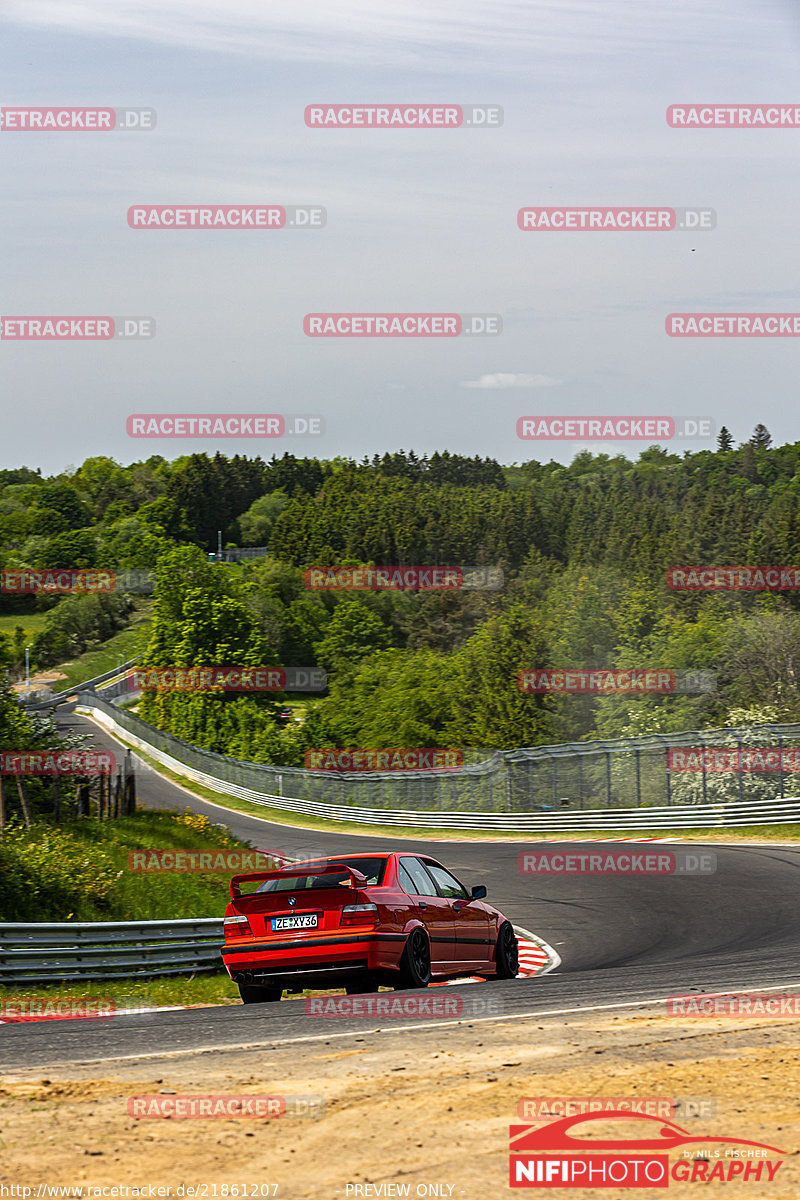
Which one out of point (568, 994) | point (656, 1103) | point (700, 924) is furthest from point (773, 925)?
point (656, 1103)

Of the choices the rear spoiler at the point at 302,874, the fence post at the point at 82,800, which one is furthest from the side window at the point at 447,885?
the fence post at the point at 82,800

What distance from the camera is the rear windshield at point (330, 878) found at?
1043 cm

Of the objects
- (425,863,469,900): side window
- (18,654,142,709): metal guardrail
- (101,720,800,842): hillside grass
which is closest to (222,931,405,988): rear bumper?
(425,863,469,900): side window

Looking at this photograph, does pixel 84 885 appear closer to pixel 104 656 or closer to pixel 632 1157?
pixel 632 1157

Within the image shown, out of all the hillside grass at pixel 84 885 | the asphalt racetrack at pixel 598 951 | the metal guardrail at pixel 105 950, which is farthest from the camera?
the hillside grass at pixel 84 885

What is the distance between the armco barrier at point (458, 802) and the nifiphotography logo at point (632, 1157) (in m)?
26.4

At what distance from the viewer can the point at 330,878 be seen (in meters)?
10.5

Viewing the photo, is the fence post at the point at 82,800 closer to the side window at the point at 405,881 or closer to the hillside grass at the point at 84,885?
the hillside grass at the point at 84,885

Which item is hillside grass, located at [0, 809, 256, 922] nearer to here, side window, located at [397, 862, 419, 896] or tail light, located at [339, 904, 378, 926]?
side window, located at [397, 862, 419, 896]

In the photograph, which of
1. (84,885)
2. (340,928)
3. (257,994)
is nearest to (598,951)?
(257,994)

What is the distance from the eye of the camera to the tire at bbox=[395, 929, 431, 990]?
10.6m

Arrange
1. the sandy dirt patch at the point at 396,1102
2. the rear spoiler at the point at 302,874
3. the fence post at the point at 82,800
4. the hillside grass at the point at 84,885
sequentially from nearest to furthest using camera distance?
the sandy dirt patch at the point at 396,1102
the rear spoiler at the point at 302,874
the hillside grass at the point at 84,885
the fence post at the point at 82,800

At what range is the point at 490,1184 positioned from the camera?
493cm

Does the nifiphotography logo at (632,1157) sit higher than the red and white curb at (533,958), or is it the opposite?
the nifiphotography logo at (632,1157)
